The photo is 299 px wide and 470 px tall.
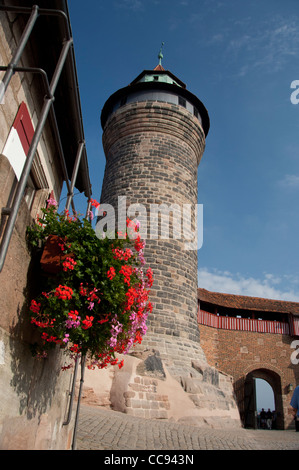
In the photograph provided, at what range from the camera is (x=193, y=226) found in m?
12.3

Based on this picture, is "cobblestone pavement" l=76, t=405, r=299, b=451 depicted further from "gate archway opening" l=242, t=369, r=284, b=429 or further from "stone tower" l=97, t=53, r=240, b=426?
"gate archway opening" l=242, t=369, r=284, b=429

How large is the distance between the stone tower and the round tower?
0.03 m

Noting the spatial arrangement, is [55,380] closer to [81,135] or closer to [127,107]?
[81,135]

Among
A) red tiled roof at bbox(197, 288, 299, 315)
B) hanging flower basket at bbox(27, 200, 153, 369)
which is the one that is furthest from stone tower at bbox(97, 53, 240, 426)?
red tiled roof at bbox(197, 288, 299, 315)

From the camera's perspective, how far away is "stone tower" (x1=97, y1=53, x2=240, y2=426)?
9.90m

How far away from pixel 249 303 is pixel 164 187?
11882 millimetres

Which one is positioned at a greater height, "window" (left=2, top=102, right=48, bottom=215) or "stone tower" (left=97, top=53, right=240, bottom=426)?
"stone tower" (left=97, top=53, right=240, bottom=426)

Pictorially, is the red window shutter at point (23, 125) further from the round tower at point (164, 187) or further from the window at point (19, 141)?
the round tower at point (164, 187)

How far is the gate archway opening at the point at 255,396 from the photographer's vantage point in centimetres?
1714

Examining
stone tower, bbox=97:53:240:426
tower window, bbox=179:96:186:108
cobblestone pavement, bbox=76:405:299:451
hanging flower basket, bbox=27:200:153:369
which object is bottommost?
cobblestone pavement, bbox=76:405:299:451

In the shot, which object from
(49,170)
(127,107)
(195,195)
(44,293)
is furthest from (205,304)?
(44,293)

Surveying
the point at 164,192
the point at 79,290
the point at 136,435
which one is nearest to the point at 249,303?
the point at 164,192

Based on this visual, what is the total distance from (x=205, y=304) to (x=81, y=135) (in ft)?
58.7

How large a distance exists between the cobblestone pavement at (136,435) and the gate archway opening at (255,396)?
37.6 ft
